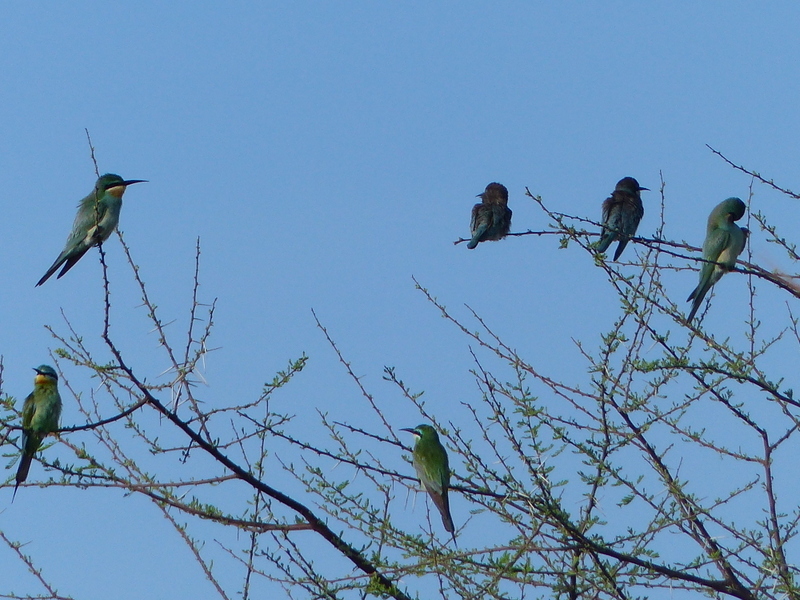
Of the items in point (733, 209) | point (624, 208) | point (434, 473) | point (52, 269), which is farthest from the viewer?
point (624, 208)

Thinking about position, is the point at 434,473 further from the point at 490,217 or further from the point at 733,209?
the point at 490,217

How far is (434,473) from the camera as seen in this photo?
4.66 m

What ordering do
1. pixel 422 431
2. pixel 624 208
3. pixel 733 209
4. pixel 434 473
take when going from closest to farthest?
pixel 434 473, pixel 422 431, pixel 733 209, pixel 624 208

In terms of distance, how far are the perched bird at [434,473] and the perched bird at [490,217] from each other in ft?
13.5

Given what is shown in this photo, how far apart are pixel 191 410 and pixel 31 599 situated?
3.41 ft

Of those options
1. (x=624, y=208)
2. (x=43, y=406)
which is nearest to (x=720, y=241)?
(x=624, y=208)

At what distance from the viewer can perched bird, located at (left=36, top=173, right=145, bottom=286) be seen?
581cm

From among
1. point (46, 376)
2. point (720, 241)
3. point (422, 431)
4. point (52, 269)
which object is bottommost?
point (422, 431)

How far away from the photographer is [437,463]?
15.4 ft

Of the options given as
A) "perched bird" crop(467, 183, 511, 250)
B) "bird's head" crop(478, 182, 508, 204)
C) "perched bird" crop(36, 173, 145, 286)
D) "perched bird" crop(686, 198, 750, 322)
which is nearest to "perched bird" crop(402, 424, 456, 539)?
"perched bird" crop(686, 198, 750, 322)

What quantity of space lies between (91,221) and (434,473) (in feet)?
9.13

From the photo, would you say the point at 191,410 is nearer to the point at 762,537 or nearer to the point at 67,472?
the point at 67,472

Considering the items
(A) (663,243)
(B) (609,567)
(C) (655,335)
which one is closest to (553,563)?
(B) (609,567)

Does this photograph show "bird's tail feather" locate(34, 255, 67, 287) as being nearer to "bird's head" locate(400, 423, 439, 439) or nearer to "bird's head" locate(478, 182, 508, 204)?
"bird's head" locate(400, 423, 439, 439)
